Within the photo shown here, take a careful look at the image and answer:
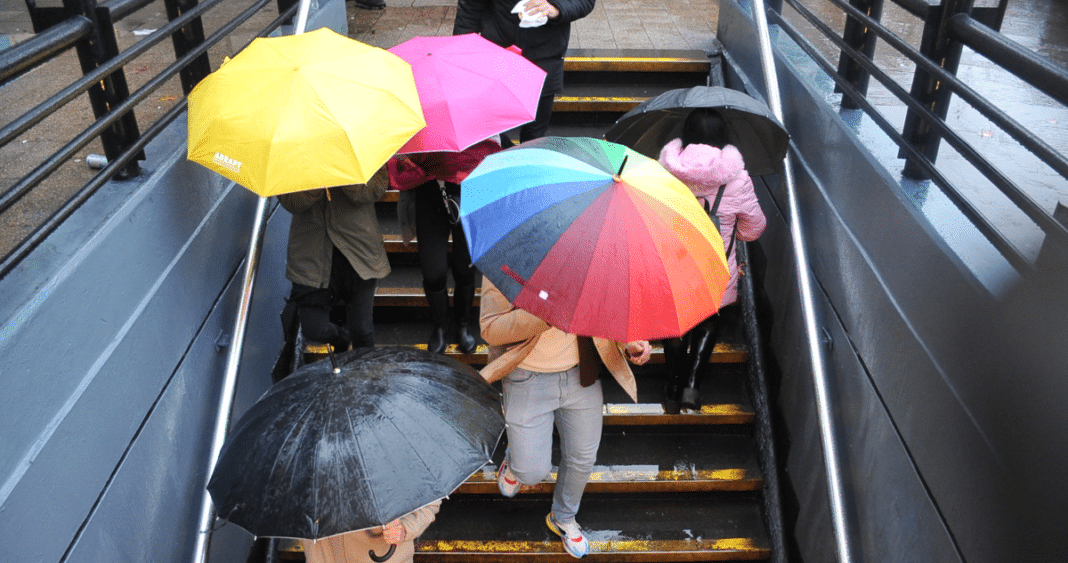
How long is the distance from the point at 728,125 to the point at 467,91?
1.25 meters

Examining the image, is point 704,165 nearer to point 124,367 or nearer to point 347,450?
point 347,450

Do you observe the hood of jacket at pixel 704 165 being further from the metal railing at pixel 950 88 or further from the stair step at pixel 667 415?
the stair step at pixel 667 415

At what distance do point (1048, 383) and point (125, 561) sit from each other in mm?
3020

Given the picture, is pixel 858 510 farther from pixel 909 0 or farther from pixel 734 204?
pixel 909 0

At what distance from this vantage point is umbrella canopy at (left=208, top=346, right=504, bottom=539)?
216 centimetres

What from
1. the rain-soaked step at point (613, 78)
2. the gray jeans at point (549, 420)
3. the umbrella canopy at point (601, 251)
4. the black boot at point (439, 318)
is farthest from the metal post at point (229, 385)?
the rain-soaked step at point (613, 78)

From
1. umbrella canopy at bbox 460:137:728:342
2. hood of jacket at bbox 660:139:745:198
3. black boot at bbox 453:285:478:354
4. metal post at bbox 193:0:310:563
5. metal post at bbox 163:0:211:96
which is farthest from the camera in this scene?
black boot at bbox 453:285:478:354

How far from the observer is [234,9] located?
8.95 meters

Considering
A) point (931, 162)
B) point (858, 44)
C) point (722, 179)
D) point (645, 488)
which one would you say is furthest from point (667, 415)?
point (858, 44)

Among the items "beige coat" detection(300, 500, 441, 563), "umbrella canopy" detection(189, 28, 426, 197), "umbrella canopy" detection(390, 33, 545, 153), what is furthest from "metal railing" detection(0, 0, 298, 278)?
"beige coat" detection(300, 500, 441, 563)

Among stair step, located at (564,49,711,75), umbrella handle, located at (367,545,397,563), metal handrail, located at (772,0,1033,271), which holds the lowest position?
umbrella handle, located at (367,545,397,563)

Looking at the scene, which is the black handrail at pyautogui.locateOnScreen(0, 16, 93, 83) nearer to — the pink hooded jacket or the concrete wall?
the concrete wall

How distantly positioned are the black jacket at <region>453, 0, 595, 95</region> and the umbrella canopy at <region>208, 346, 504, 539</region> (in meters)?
2.37

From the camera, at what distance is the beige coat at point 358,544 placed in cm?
264
